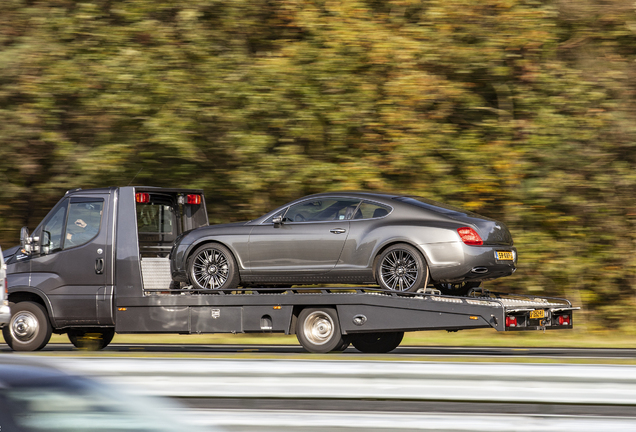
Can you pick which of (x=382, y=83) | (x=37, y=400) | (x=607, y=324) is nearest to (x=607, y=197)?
(x=607, y=324)

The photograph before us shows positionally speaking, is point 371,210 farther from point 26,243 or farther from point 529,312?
point 26,243

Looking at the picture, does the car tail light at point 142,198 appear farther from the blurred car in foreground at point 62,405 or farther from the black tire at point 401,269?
the blurred car in foreground at point 62,405

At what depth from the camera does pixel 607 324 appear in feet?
56.7

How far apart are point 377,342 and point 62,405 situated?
9.15m

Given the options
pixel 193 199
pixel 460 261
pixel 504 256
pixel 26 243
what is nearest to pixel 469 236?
pixel 460 261

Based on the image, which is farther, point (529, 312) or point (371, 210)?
point (371, 210)

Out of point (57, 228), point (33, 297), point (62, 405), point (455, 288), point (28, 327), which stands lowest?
point (28, 327)

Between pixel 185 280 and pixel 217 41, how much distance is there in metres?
7.25

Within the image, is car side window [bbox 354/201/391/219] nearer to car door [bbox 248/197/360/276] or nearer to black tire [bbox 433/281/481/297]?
car door [bbox 248/197/360/276]

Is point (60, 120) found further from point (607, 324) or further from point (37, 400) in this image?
point (37, 400)

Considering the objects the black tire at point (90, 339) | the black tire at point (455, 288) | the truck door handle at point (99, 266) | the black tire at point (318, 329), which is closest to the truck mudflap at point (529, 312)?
the black tire at point (455, 288)

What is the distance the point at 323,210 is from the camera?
10.9 m

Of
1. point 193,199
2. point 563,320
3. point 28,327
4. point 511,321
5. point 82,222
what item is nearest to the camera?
point 511,321

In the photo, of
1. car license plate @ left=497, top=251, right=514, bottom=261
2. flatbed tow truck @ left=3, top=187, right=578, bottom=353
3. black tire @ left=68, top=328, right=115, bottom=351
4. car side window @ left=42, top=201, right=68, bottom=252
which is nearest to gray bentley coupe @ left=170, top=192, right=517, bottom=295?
car license plate @ left=497, top=251, right=514, bottom=261
